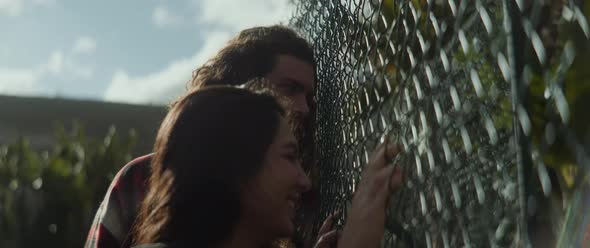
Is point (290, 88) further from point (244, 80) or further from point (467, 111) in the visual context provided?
point (467, 111)

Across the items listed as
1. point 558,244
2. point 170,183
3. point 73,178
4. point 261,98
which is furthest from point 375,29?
point 73,178

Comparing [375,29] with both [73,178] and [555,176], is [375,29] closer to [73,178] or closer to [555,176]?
[555,176]

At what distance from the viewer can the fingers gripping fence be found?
761 millimetres

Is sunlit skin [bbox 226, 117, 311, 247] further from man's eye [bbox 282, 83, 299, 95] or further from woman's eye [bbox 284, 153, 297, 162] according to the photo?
man's eye [bbox 282, 83, 299, 95]

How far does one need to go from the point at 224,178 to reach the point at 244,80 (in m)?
0.65

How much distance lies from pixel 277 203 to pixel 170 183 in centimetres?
25

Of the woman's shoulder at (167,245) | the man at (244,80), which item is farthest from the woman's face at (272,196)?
the man at (244,80)

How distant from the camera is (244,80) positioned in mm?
2174

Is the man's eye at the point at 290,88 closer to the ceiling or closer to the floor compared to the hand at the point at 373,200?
closer to the ceiling

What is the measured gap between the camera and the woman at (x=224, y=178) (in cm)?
155

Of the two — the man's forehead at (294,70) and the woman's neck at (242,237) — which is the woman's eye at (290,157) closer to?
the woman's neck at (242,237)

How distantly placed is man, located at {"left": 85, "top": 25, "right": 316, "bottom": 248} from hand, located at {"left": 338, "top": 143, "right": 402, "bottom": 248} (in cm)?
79

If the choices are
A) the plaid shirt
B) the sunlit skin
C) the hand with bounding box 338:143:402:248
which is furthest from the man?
the hand with bounding box 338:143:402:248

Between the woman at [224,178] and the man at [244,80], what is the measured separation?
0.37m
